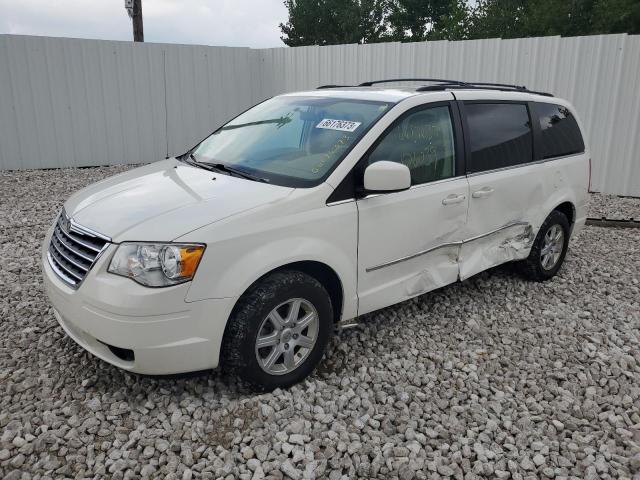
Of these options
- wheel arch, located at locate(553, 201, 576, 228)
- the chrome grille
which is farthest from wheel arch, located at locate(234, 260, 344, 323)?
wheel arch, located at locate(553, 201, 576, 228)

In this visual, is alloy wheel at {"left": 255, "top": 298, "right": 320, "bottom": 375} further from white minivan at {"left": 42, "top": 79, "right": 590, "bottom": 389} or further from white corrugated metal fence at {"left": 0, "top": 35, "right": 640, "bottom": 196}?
white corrugated metal fence at {"left": 0, "top": 35, "right": 640, "bottom": 196}

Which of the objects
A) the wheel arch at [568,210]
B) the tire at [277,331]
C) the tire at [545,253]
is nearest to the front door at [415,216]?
the tire at [277,331]

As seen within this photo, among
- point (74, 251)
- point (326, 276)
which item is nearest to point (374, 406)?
point (326, 276)

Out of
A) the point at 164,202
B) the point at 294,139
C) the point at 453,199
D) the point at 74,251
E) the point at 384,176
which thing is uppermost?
the point at 294,139

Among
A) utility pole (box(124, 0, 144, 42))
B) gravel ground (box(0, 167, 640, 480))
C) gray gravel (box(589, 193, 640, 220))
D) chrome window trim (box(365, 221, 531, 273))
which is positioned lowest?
gray gravel (box(589, 193, 640, 220))

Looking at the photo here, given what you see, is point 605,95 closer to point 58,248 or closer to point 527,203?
point 527,203

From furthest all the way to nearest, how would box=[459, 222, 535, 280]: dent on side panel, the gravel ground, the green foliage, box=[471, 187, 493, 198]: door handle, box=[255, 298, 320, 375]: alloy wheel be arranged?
the green foliage
box=[459, 222, 535, 280]: dent on side panel
box=[471, 187, 493, 198]: door handle
box=[255, 298, 320, 375]: alloy wheel
the gravel ground

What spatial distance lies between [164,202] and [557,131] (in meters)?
3.74

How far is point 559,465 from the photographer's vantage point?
9.00 feet

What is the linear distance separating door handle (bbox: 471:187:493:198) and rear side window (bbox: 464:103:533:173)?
156mm

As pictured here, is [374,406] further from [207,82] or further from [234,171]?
[207,82]

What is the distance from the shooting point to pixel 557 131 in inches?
198

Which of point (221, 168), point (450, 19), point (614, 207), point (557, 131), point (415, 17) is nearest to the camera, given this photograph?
point (221, 168)

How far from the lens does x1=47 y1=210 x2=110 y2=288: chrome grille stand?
293cm
